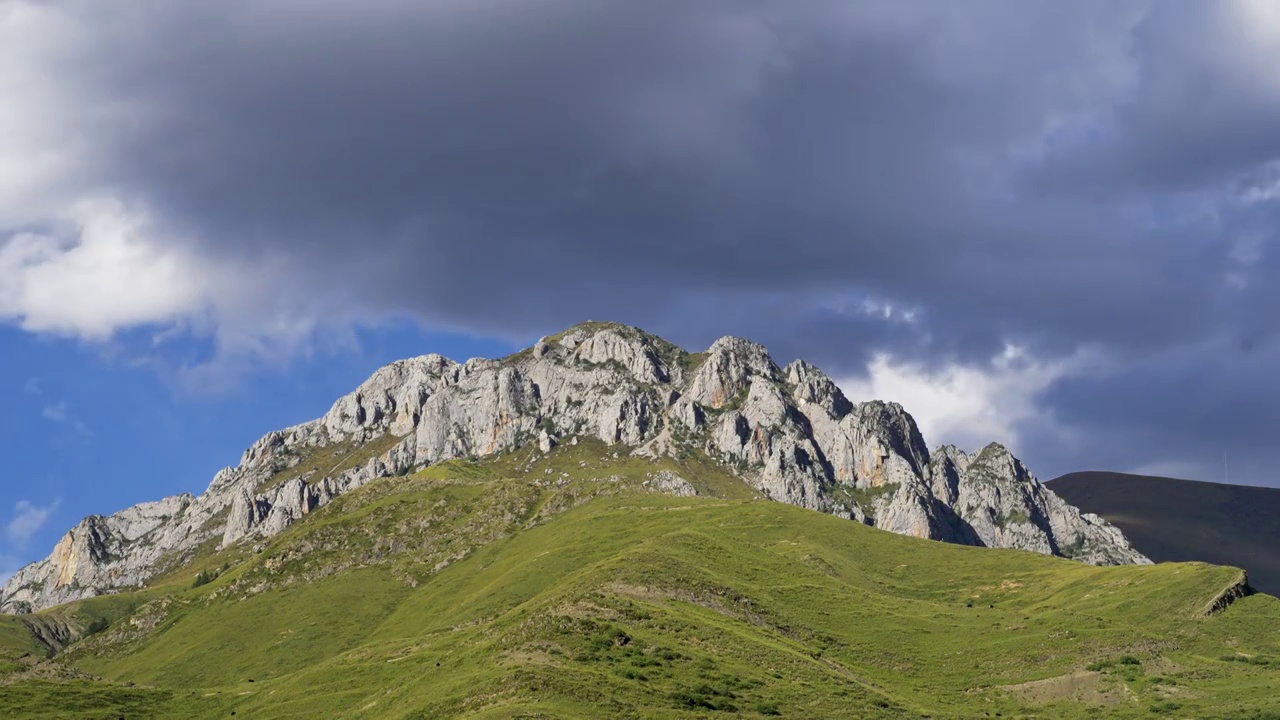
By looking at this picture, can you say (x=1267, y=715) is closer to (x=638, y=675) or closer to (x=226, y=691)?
(x=638, y=675)

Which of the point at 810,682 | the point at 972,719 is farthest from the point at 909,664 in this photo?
the point at 810,682

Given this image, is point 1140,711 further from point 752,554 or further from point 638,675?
point 752,554

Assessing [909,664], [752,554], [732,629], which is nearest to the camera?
[732,629]

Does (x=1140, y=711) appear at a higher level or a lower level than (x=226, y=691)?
lower

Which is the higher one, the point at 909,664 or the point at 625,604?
the point at 625,604

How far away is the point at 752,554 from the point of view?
200m

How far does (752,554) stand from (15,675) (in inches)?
4764

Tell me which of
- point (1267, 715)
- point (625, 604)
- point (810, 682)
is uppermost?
point (625, 604)

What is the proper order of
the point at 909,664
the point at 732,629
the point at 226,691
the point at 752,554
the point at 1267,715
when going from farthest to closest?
the point at 752,554, the point at 226,691, the point at 909,664, the point at 732,629, the point at 1267,715

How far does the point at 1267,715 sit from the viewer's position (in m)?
110

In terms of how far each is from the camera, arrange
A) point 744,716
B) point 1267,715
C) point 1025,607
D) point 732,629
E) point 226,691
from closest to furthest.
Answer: point 744,716 < point 1267,715 < point 732,629 < point 226,691 < point 1025,607

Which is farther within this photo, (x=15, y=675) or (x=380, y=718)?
(x=15, y=675)

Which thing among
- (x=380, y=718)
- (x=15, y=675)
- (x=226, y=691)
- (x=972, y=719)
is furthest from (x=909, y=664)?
(x=15, y=675)

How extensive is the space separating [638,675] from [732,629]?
29911 millimetres
